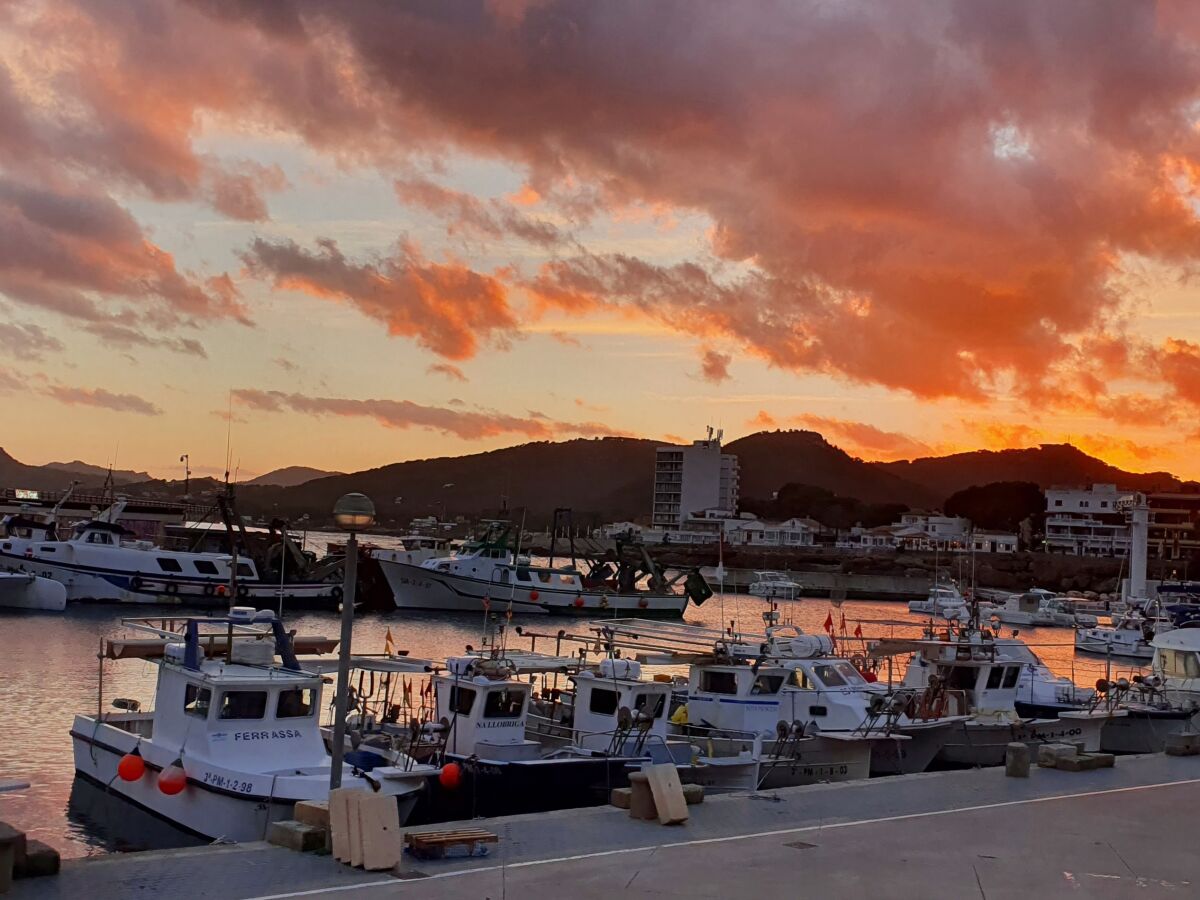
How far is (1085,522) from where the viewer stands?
160 metres

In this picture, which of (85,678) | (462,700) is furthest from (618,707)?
(85,678)

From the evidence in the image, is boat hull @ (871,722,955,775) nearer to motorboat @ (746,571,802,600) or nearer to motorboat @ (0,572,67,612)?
motorboat @ (0,572,67,612)

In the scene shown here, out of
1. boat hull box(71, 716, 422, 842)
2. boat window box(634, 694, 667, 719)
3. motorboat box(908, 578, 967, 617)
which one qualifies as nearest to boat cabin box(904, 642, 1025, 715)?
boat window box(634, 694, 667, 719)

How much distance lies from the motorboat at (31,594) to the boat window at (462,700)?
45.6 m

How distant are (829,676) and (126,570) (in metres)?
49.1

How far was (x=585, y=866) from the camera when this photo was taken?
1254cm

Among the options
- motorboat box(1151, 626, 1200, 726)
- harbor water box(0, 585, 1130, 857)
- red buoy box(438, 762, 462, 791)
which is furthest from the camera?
motorboat box(1151, 626, 1200, 726)

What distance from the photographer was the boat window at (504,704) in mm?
20859

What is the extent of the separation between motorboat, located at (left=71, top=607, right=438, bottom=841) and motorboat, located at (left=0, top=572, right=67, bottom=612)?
43565 millimetres

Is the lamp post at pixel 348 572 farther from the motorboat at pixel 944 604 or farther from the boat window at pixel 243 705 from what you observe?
the motorboat at pixel 944 604

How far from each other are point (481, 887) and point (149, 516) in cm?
9144

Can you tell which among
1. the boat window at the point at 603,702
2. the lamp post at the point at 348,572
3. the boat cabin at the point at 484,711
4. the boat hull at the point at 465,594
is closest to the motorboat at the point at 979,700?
the boat window at the point at 603,702

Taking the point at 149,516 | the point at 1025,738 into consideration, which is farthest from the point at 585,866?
the point at 149,516

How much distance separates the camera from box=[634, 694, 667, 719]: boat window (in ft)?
71.2
